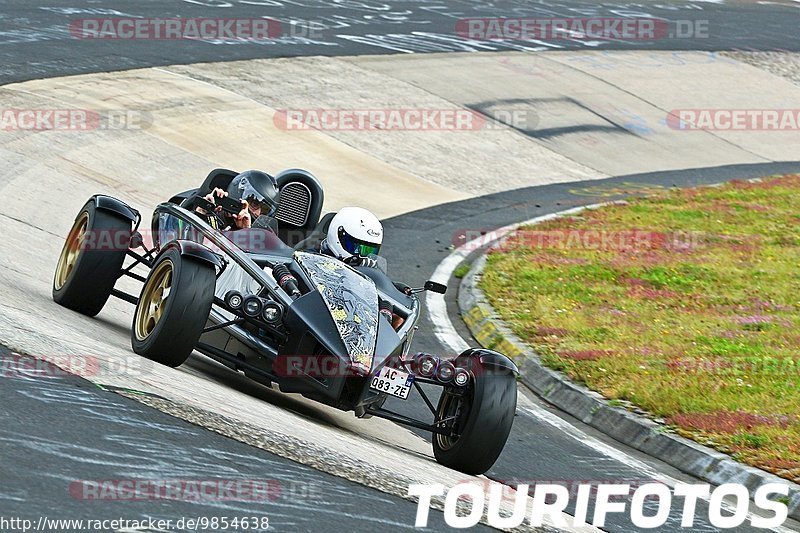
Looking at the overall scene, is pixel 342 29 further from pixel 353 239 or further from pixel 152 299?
pixel 152 299

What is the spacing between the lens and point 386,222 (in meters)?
16.5

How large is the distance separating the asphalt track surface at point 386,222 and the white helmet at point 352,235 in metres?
1.41

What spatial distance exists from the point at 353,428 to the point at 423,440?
0.71 meters

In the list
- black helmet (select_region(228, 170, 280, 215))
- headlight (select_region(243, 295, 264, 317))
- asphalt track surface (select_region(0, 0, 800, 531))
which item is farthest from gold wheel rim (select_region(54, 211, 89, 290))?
asphalt track surface (select_region(0, 0, 800, 531))

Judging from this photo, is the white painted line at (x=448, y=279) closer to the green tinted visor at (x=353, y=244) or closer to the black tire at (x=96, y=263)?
the green tinted visor at (x=353, y=244)

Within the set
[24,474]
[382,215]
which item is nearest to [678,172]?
[382,215]

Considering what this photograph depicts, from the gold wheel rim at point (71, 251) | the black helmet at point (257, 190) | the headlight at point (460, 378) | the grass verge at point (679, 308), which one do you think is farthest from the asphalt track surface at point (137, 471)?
the grass verge at point (679, 308)

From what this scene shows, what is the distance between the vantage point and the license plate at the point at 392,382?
7625 millimetres

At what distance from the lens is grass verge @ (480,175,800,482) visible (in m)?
9.53

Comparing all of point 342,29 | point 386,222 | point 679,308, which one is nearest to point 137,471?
point 679,308

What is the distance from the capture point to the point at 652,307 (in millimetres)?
12836

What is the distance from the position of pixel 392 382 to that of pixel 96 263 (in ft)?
8.30

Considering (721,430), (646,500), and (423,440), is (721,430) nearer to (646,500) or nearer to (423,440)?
(646,500)

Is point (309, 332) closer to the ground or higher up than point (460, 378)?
higher up
